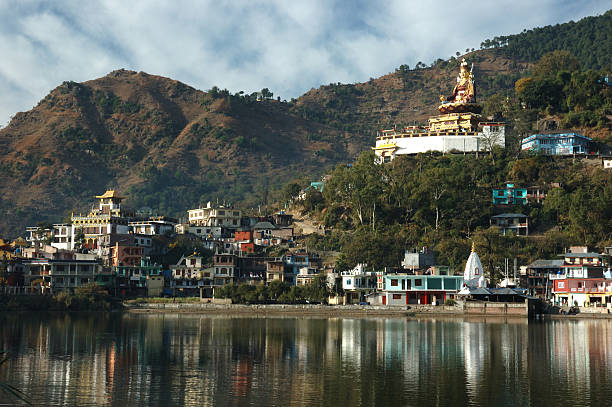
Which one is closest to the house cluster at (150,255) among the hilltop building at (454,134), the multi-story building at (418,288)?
the multi-story building at (418,288)

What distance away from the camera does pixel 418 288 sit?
77.4 meters

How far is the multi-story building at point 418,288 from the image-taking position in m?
77.2

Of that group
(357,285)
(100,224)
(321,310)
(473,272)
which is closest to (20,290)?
(100,224)

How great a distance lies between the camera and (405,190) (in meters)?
93.2

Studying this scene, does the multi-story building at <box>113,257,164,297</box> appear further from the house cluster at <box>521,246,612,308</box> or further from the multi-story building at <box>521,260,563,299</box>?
the house cluster at <box>521,246,612,308</box>

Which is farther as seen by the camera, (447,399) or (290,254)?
(290,254)

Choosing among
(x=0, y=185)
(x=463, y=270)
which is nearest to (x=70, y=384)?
(x=463, y=270)

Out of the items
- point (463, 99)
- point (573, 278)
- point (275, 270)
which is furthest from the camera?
point (463, 99)

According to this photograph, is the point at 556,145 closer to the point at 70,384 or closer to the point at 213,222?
the point at 213,222

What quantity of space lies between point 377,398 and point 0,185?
16390cm

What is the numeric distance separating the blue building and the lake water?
40.2 m

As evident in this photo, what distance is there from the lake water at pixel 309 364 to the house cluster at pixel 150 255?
2205 centimetres

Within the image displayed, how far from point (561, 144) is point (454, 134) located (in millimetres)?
14005

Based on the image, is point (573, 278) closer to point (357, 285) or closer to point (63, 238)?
point (357, 285)
